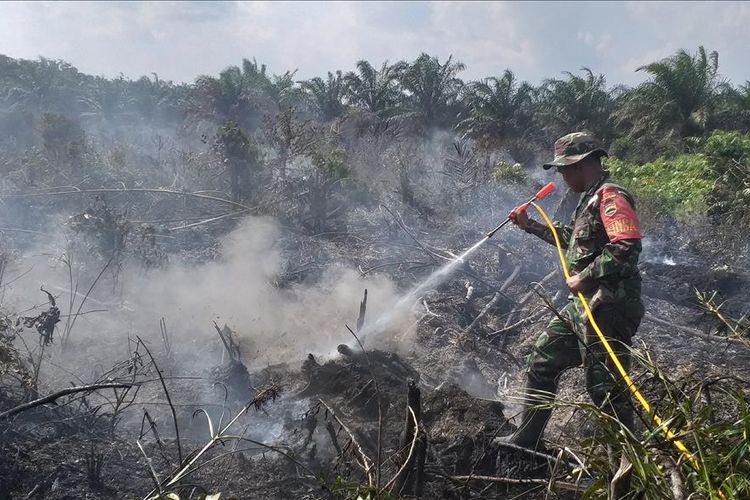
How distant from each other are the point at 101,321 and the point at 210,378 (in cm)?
184

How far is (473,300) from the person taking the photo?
266 inches

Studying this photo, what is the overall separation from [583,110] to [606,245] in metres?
14.0

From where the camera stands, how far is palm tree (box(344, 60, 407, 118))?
18266 mm

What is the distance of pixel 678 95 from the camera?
555 inches

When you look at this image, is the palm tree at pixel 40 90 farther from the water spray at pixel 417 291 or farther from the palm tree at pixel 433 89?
the water spray at pixel 417 291

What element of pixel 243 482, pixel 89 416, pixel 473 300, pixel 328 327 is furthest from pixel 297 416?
pixel 473 300

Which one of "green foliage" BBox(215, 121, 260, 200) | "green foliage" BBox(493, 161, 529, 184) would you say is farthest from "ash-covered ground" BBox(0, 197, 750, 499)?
"green foliage" BBox(493, 161, 529, 184)

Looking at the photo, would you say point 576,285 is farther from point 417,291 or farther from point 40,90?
point 40,90

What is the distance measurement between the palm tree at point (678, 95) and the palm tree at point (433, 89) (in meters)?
5.79

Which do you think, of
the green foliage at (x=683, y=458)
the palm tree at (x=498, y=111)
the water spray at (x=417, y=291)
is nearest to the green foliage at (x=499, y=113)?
the palm tree at (x=498, y=111)

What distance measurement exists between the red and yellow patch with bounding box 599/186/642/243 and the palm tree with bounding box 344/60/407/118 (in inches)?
607

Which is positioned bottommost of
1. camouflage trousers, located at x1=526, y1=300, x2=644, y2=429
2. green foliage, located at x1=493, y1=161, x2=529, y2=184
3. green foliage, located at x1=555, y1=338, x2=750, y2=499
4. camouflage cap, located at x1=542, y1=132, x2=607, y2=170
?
camouflage trousers, located at x1=526, y1=300, x2=644, y2=429

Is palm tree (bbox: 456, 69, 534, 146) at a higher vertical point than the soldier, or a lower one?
higher

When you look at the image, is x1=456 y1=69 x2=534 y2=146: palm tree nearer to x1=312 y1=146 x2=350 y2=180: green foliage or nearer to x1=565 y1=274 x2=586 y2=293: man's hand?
x1=312 y1=146 x2=350 y2=180: green foliage
